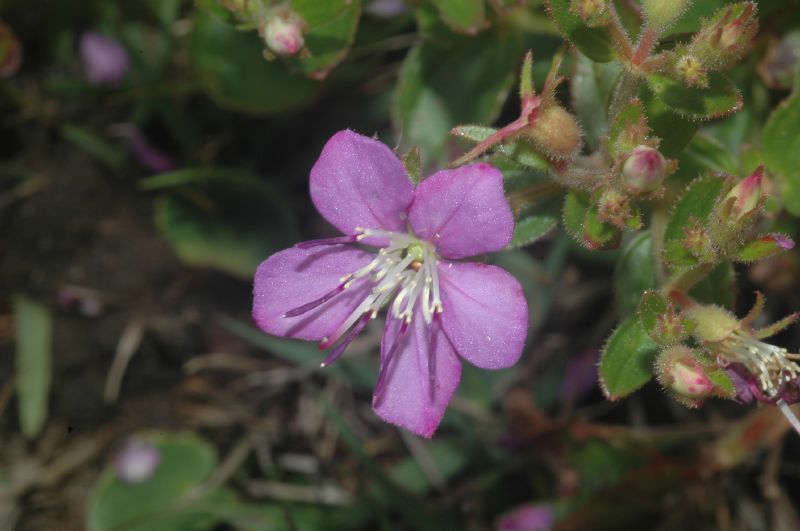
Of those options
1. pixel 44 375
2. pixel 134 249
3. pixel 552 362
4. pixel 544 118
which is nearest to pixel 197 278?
pixel 134 249

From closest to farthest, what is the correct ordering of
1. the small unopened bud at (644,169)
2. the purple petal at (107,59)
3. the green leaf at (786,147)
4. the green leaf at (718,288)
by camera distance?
the small unopened bud at (644,169) < the green leaf at (718,288) < the green leaf at (786,147) < the purple petal at (107,59)

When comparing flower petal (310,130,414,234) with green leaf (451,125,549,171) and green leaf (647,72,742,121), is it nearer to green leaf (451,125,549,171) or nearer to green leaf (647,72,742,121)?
green leaf (451,125,549,171)

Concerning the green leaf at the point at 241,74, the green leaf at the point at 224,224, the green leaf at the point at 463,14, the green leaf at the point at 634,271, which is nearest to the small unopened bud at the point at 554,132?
the green leaf at the point at 634,271

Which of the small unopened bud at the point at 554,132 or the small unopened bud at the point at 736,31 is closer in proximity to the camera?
the small unopened bud at the point at 736,31

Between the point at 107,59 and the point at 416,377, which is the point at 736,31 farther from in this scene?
the point at 107,59

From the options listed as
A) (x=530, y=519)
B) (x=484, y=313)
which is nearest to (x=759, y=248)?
(x=484, y=313)

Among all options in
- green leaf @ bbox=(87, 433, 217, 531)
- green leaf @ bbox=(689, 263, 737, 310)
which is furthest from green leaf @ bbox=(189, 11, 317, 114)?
green leaf @ bbox=(689, 263, 737, 310)

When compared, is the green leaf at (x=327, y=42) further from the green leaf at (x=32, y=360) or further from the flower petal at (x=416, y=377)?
the green leaf at (x=32, y=360)

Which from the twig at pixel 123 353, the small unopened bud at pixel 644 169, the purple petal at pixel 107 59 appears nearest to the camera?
the small unopened bud at pixel 644 169
